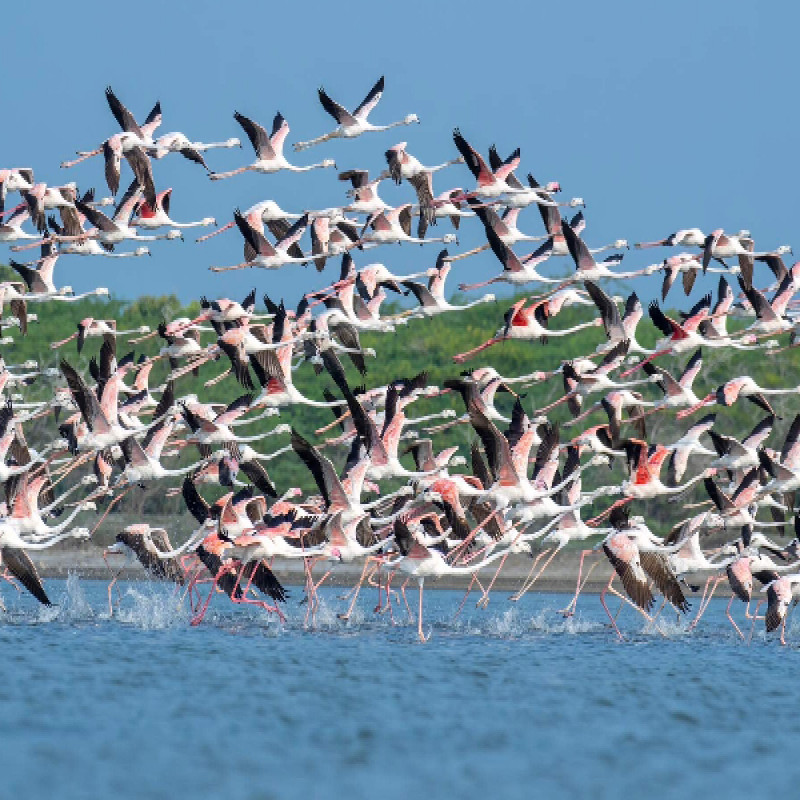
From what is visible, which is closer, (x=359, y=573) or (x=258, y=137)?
(x=258, y=137)

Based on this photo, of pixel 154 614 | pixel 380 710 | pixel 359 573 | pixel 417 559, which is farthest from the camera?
pixel 359 573

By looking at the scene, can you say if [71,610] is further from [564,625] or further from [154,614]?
[564,625]

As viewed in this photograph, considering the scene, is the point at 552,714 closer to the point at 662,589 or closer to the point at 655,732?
the point at 655,732

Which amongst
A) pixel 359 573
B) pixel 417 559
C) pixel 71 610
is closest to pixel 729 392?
pixel 417 559

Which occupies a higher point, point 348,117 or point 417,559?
point 348,117

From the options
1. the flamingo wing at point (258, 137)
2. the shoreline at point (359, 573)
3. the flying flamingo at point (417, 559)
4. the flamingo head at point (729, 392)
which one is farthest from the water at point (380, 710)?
the shoreline at point (359, 573)

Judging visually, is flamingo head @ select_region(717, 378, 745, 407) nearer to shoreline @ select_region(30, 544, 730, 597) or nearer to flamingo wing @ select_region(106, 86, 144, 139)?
flamingo wing @ select_region(106, 86, 144, 139)

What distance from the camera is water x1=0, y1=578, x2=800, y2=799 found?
49.8ft

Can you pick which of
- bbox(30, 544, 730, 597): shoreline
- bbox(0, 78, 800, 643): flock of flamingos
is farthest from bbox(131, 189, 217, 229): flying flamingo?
bbox(30, 544, 730, 597): shoreline

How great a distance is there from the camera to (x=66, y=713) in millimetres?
17891

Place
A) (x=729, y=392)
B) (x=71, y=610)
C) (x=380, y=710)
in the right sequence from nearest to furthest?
(x=380, y=710)
(x=729, y=392)
(x=71, y=610)

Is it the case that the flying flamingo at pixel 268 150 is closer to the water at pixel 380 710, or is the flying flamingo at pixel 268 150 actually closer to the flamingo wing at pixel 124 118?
the flamingo wing at pixel 124 118

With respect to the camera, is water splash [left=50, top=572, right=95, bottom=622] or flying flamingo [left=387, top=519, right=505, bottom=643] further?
water splash [left=50, top=572, right=95, bottom=622]

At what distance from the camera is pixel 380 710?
1883 centimetres
